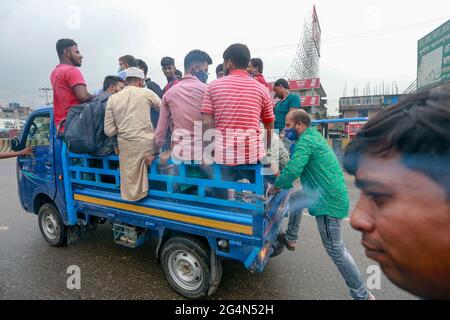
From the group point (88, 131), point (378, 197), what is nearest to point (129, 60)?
point (88, 131)

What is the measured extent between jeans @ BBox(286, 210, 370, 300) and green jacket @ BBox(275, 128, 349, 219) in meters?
0.08

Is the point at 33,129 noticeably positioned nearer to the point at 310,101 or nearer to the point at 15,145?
the point at 15,145

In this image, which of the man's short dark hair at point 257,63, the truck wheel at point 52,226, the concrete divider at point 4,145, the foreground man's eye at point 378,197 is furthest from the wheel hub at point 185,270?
the concrete divider at point 4,145

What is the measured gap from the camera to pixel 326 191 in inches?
86.0

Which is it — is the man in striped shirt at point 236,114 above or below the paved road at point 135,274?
above

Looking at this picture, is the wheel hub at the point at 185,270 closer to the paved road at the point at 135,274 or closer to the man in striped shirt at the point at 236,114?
the paved road at the point at 135,274

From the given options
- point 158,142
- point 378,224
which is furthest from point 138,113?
point 378,224

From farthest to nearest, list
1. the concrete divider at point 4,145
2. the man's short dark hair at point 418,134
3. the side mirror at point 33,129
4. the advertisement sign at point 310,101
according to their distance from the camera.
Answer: the advertisement sign at point 310,101 < the concrete divider at point 4,145 < the side mirror at point 33,129 < the man's short dark hair at point 418,134

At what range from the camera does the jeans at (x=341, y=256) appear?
2.08m

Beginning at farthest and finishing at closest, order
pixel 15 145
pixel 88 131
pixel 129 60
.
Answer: pixel 129 60, pixel 15 145, pixel 88 131

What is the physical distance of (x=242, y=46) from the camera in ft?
7.18

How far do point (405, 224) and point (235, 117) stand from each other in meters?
1.60

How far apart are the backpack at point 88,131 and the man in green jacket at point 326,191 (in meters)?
1.74

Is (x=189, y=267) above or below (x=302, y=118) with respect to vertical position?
below
